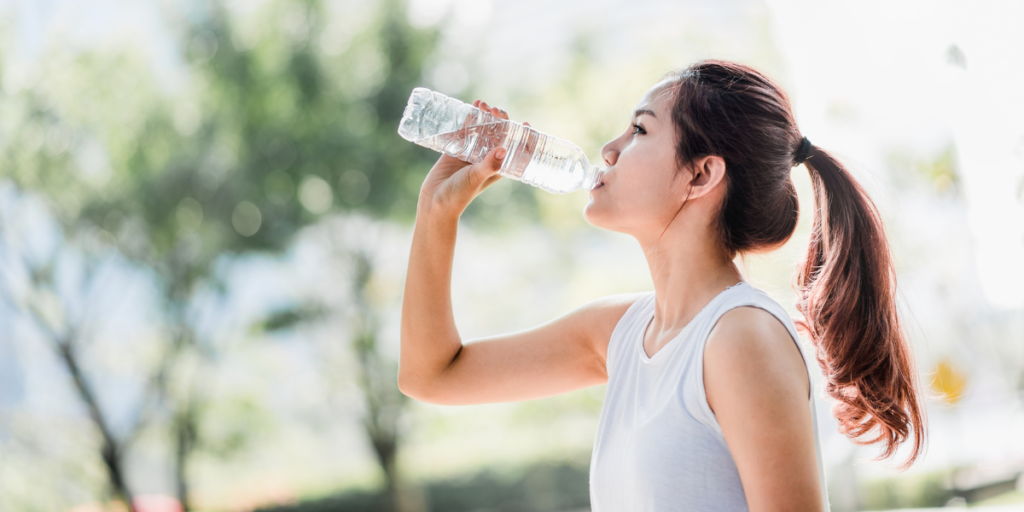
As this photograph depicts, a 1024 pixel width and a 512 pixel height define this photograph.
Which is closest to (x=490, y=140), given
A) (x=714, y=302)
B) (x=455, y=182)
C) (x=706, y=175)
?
(x=455, y=182)

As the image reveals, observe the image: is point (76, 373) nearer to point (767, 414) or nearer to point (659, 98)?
point (659, 98)

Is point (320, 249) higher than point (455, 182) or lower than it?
lower

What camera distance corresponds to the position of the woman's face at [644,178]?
926 mm

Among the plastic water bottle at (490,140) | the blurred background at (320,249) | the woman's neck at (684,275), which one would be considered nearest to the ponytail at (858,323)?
the woman's neck at (684,275)

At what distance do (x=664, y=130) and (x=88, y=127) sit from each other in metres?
4.25

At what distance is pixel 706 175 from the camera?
92 cm

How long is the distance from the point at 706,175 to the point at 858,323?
26 centimetres

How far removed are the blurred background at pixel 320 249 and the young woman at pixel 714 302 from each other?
3.23 meters

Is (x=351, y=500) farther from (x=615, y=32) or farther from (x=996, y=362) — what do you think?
(x=996, y=362)

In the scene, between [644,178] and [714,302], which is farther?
[644,178]

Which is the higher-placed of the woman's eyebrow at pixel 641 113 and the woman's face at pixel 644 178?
the woman's eyebrow at pixel 641 113

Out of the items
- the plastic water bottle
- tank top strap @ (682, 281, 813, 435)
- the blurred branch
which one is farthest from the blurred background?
tank top strap @ (682, 281, 813, 435)

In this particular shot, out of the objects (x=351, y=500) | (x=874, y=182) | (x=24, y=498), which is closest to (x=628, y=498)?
(x=874, y=182)

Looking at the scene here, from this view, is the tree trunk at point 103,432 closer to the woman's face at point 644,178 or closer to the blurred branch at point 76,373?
the blurred branch at point 76,373
